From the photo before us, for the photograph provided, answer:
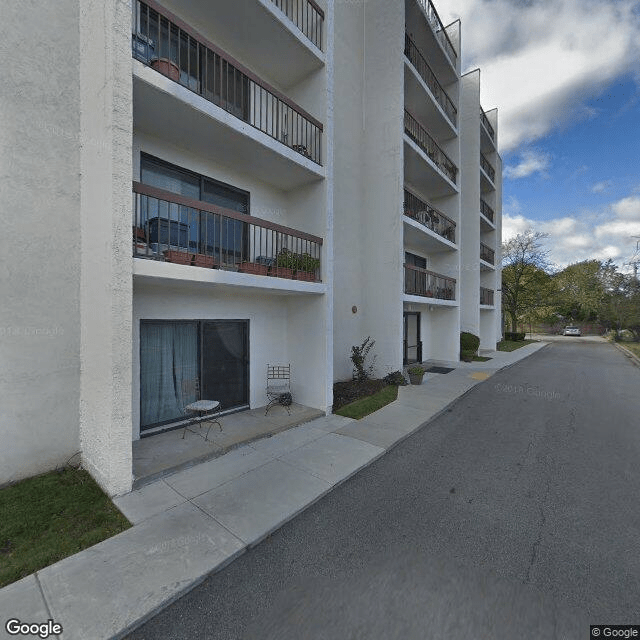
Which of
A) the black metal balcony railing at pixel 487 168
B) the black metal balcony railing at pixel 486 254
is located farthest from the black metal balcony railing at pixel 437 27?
the black metal balcony railing at pixel 486 254

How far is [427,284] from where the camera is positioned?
13633 mm

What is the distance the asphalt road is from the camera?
240 cm

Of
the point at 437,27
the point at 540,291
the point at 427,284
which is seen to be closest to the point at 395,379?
the point at 427,284

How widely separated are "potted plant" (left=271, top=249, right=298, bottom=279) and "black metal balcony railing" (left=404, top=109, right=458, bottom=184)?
8331mm

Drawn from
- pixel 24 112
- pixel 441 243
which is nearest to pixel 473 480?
pixel 24 112

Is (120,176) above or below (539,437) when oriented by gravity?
above

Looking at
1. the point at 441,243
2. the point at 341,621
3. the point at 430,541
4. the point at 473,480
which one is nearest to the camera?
the point at 341,621

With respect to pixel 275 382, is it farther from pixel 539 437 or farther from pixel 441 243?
pixel 441 243

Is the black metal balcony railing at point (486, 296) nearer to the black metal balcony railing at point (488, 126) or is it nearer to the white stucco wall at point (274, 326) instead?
the black metal balcony railing at point (488, 126)

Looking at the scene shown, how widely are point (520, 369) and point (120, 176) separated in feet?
52.9

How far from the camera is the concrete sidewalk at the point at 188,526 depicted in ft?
8.01

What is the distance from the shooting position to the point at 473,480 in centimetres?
457

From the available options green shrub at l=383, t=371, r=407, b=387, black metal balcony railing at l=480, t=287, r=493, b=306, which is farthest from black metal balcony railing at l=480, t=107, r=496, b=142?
green shrub at l=383, t=371, r=407, b=387

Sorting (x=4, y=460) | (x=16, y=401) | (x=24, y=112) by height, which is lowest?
(x=4, y=460)
